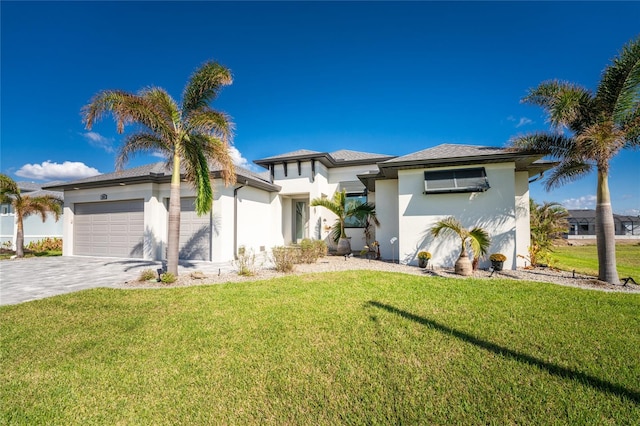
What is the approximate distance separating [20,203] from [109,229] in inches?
240

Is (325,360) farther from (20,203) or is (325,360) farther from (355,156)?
(20,203)

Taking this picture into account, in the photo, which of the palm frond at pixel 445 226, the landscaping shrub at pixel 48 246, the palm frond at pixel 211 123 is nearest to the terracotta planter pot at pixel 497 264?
the palm frond at pixel 445 226

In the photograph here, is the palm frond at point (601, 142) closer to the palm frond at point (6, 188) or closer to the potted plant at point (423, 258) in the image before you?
the potted plant at point (423, 258)

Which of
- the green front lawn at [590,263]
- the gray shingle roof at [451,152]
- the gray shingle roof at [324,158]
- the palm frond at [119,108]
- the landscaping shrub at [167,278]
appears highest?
the gray shingle roof at [324,158]

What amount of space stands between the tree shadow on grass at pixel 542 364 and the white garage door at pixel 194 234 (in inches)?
422

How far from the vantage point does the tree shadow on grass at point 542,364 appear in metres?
2.86

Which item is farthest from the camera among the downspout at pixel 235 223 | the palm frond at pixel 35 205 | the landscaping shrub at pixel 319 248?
the palm frond at pixel 35 205

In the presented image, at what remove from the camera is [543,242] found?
38.6 feet

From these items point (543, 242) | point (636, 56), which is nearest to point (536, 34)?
point (636, 56)

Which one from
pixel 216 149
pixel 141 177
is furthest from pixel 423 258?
pixel 141 177

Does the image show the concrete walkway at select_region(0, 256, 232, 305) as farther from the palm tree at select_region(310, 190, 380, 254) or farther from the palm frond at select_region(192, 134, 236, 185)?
the palm tree at select_region(310, 190, 380, 254)

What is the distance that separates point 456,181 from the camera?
10.2 meters

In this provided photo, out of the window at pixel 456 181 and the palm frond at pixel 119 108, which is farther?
the window at pixel 456 181

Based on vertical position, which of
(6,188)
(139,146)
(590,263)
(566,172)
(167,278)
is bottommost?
(590,263)
